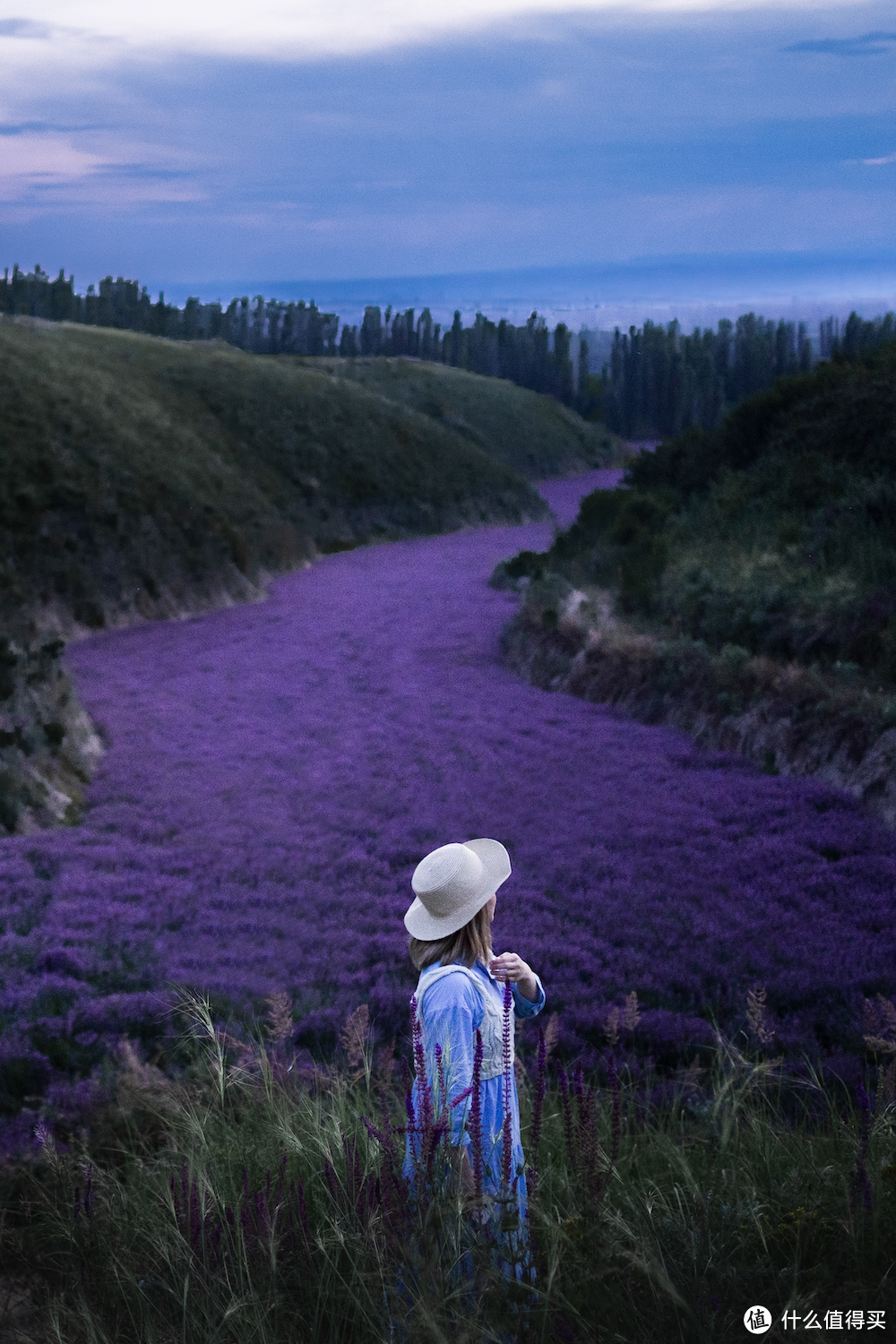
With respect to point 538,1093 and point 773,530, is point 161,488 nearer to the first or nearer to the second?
point 773,530

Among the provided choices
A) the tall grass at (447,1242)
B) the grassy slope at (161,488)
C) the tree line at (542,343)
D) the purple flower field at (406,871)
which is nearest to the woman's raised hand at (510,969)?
the tall grass at (447,1242)

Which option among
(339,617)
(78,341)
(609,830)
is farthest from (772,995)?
(78,341)

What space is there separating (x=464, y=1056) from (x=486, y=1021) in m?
0.17

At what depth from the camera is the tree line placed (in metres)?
105

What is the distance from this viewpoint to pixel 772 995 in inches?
282

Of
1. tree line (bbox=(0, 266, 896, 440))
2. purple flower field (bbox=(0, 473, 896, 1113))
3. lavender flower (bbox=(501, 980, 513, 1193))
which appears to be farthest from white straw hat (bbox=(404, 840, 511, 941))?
tree line (bbox=(0, 266, 896, 440))

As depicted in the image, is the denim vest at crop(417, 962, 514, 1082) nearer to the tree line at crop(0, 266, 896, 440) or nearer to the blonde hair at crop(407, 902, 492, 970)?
the blonde hair at crop(407, 902, 492, 970)

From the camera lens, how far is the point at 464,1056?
3.32 metres

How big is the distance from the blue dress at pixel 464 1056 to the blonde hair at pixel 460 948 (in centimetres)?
4

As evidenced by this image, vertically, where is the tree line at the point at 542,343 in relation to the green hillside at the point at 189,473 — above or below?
above

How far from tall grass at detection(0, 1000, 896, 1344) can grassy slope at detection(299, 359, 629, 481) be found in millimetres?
58818

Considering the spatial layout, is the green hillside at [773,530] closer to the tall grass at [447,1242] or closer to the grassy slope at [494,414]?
the tall grass at [447,1242]

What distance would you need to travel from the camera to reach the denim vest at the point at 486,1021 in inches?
134

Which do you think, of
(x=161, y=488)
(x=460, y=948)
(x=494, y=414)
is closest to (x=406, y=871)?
(x=460, y=948)
